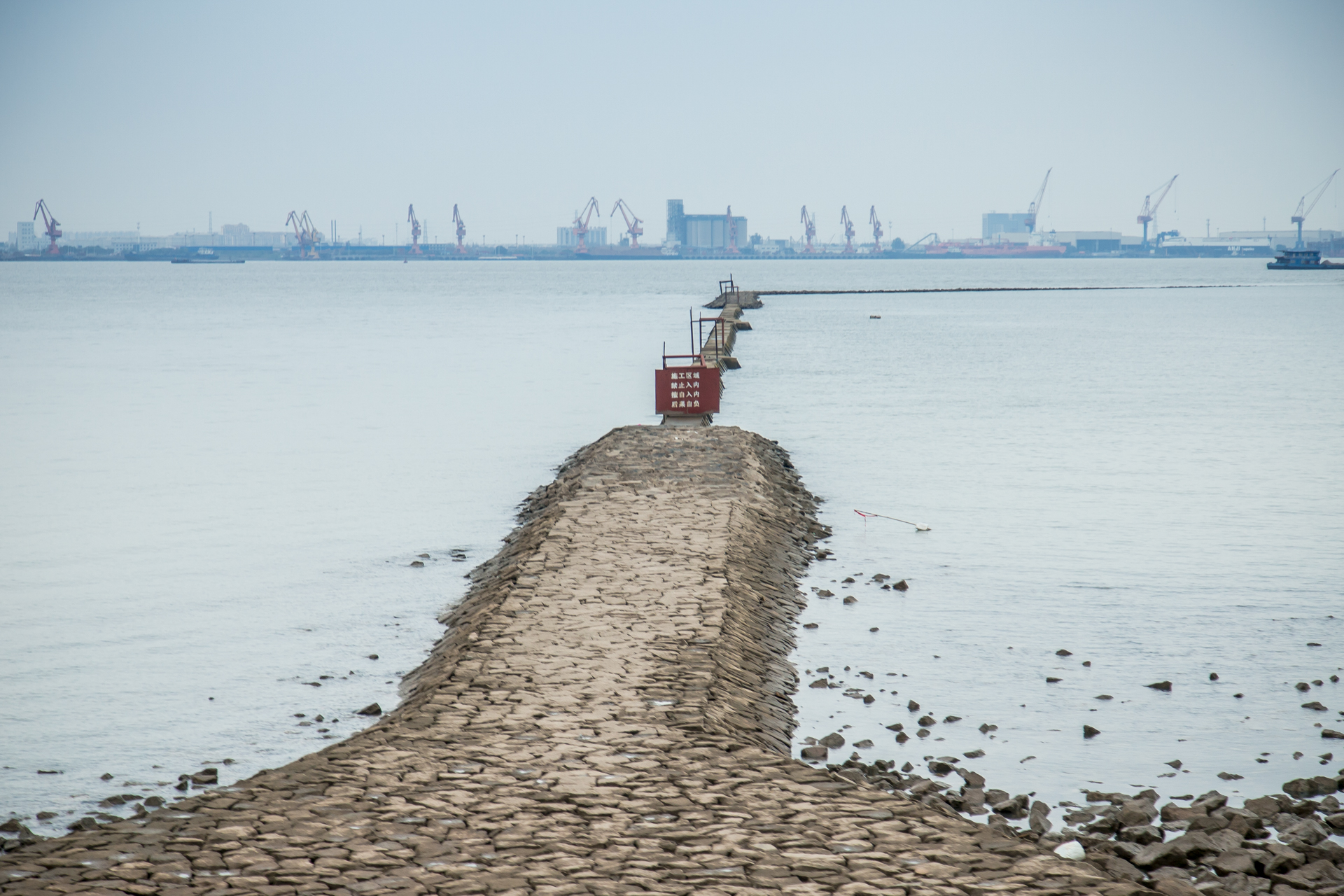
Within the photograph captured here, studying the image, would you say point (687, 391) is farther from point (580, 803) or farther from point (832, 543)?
point (580, 803)

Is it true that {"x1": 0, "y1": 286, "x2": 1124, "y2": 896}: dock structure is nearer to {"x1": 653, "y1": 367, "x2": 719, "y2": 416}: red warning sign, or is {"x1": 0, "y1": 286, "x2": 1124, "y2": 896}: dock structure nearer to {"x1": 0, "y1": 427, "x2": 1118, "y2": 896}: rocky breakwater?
{"x1": 0, "y1": 427, "x2": 1118, "y2": 896}: rocky breakwater

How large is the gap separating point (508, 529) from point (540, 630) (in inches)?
266

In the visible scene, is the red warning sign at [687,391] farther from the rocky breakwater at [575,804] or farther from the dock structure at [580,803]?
the rocky breakwater at [575,804]

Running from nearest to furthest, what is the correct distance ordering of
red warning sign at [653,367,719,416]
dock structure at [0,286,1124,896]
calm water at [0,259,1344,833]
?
dock structure at [0,286,1124,896] → calm water at [0,259,1344,833] → red warning sign at [653,367,719,416]

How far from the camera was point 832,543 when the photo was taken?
14.4 m

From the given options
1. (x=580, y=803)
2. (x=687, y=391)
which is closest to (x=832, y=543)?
(x=687, y=391)

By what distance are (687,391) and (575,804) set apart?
1646 cm

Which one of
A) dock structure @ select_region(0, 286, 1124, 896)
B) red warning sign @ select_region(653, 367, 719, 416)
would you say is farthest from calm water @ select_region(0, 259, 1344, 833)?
red warning sign @ select_region(653, 367, 719, 416)

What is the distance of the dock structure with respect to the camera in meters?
5.07

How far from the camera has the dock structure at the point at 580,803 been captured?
5.07 m

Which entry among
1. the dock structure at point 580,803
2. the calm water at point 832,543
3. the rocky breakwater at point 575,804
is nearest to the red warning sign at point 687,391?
the calm water at point 832,543

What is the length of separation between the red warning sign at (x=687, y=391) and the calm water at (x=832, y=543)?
188cm

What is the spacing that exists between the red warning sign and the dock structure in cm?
1217

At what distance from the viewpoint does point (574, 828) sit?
5.50 metres
